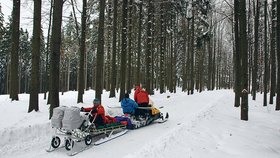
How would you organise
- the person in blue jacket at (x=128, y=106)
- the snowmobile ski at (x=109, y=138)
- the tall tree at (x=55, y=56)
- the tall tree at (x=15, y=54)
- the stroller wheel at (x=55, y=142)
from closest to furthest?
the stroller wheel at (x=55, y=142)
the snowmobile ski at (x=109, y=138)
the tall tree at (x=55, y=56)
the person in blue jacket at (x=128, y=106)
the tall tree at (x=15, y=54)

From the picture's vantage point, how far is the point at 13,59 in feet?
58.6

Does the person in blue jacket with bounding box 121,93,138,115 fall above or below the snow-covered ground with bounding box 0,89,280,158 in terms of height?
above

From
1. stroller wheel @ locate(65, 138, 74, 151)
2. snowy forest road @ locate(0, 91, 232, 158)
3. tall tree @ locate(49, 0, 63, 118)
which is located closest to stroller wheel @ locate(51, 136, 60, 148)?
snowy forest road @ locate(0, 91, 232, 158)

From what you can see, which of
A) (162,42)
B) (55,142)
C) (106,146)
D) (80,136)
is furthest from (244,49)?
(162,42)

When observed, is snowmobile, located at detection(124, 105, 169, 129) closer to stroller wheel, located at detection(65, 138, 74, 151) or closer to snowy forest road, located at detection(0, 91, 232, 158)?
snowy forest road, located at detection(0, 91, 232, 158)

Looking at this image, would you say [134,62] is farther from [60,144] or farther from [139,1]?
[60,144]

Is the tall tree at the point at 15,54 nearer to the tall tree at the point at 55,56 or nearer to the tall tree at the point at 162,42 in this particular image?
the tall tree at the point at 55,56

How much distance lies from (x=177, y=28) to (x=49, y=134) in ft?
98.2

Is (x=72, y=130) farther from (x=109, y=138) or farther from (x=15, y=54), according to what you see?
(x=15, y=54)

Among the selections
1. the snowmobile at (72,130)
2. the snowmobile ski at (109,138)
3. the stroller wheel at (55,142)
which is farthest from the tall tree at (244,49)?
the stroller wheel at (55,142)

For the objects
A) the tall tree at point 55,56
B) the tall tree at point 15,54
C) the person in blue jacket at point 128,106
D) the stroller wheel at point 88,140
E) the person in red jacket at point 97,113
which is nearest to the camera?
the stroller wheel at point 88,140

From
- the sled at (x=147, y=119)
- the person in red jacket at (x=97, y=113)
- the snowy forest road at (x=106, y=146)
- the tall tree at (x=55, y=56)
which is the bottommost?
the snowy forest road at (x=106, y=146)

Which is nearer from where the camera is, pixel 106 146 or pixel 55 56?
pixel 106 146

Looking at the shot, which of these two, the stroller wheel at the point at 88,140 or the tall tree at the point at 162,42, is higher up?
the tall tree at the point at 162,42
